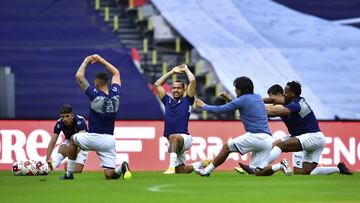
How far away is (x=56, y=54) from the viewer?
31.0 meters

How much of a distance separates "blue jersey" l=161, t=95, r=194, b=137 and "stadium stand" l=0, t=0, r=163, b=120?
819cm

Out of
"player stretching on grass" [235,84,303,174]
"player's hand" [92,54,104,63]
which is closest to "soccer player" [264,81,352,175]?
"player stretching on grass" [235,84,303,174]

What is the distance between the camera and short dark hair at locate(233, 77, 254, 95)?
18.8 m

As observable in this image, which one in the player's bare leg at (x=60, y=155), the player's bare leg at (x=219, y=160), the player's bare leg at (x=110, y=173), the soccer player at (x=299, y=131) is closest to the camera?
the player's bare leg at (x=110, y=173)

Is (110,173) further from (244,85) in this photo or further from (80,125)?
(80,125)

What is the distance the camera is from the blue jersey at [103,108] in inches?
701

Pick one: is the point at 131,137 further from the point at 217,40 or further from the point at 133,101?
the point at 217,40

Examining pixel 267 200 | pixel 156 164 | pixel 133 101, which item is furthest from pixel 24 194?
pixel 133 101

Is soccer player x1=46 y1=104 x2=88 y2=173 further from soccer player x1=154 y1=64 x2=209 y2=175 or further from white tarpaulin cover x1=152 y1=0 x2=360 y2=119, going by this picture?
white tarpaulin cover x1=152 y1=0 x2=360 y2=119

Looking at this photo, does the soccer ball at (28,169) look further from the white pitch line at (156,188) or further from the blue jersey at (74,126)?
the white pitch line at (156,188)

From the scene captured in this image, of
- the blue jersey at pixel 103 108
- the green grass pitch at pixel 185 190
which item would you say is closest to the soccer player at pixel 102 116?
the blue jersey at pixel 103 108

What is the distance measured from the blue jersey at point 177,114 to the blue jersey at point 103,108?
3.15m

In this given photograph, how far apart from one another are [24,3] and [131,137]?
7.75 metres

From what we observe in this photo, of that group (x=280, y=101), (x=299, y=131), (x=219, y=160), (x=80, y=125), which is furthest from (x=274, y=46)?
(x=219, y=160)
